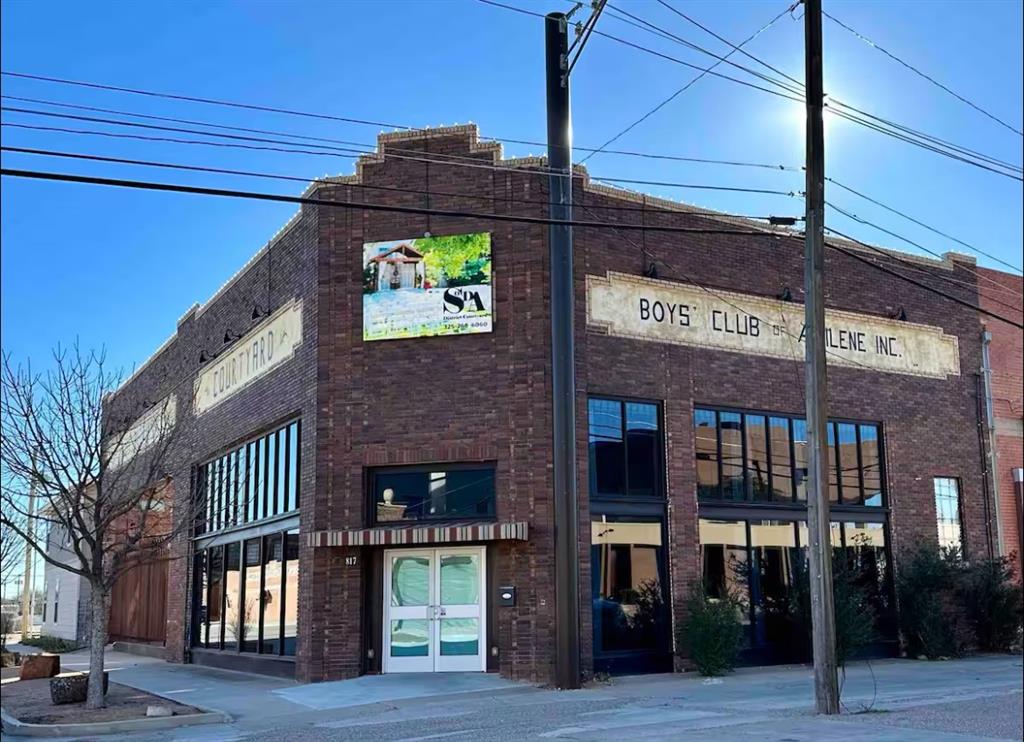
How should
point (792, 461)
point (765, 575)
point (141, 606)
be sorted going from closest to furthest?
point (765, 575)
point (792, 461)
point (141, 606)

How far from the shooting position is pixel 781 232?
20500 mm

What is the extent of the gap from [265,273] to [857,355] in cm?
1226

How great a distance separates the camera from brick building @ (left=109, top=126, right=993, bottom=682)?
703 inches

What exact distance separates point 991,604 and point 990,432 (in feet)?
13.4

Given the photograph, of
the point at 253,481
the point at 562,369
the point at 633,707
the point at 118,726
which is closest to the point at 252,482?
the point at 253,481

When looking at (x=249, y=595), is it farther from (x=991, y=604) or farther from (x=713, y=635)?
(x=991, y=604)

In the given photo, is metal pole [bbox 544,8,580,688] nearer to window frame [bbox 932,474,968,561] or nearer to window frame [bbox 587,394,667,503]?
window frame [bbox 587,394,667,503]

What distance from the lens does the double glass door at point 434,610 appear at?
17.8 meters

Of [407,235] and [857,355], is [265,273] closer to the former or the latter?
[407,235]

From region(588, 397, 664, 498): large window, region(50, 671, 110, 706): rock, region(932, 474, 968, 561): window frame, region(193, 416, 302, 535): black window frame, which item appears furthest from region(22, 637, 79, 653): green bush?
region(932, 474, 968, 561): window frame

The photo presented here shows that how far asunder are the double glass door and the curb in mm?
3907

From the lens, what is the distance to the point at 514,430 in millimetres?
17844

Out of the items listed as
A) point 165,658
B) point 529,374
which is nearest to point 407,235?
point 529,374

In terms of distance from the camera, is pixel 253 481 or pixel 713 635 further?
pixel 253 481
